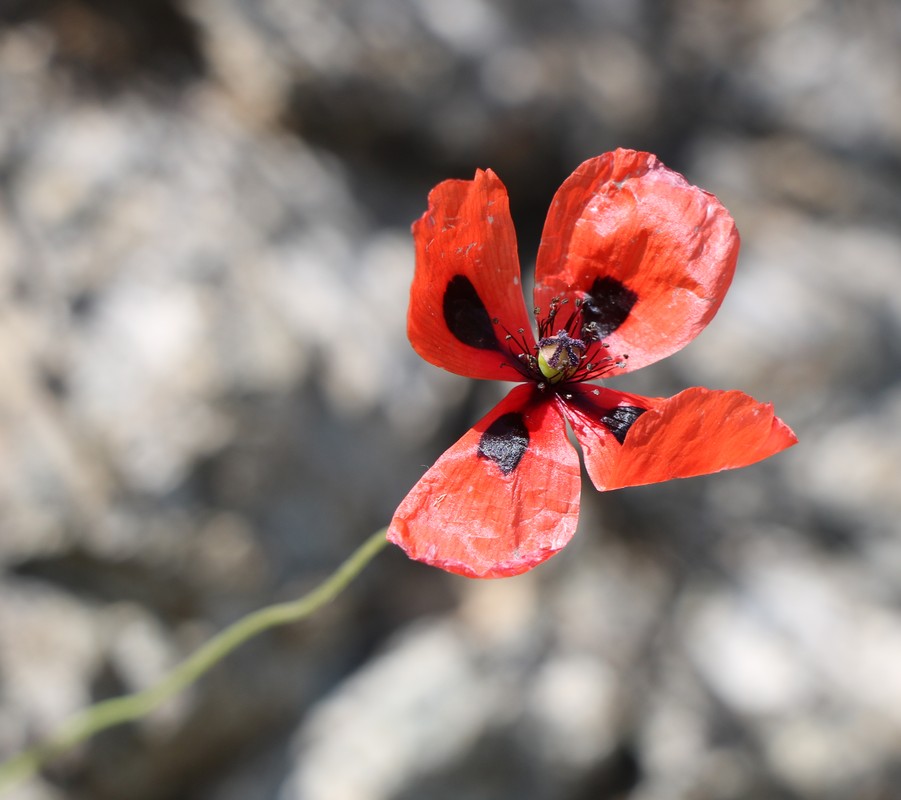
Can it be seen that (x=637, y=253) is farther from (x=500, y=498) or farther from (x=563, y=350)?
(x=500, y=498)

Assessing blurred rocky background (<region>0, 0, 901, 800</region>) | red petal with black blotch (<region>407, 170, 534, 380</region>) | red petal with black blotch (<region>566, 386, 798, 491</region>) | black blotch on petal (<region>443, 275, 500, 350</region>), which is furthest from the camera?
blurred rocky background (<region>0, 0, 901, 800</region>)

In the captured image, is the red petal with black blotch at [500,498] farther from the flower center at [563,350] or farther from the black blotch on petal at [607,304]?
the black blotch on petal at [607,304]

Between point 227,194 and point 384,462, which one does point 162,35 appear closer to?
point 227,194

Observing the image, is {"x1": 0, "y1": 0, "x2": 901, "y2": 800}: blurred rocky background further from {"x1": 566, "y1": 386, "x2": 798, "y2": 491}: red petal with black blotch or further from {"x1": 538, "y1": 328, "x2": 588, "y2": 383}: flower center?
{"x1": 566, "y1": 386, "x2": 798, "y2": 491}: red petal with black blotch

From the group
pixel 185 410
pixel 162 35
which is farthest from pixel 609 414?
pixel 162 35

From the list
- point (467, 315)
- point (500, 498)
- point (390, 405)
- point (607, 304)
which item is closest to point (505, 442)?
point (500, 498)

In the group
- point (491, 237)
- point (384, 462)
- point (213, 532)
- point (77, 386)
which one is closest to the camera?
point (491, 237)

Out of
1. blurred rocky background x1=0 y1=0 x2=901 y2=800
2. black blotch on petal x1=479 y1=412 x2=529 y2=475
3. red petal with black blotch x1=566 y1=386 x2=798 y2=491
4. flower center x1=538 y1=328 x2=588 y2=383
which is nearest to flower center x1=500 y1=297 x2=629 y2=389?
flower center x1=538 y1=328 x2=588 y2=383
